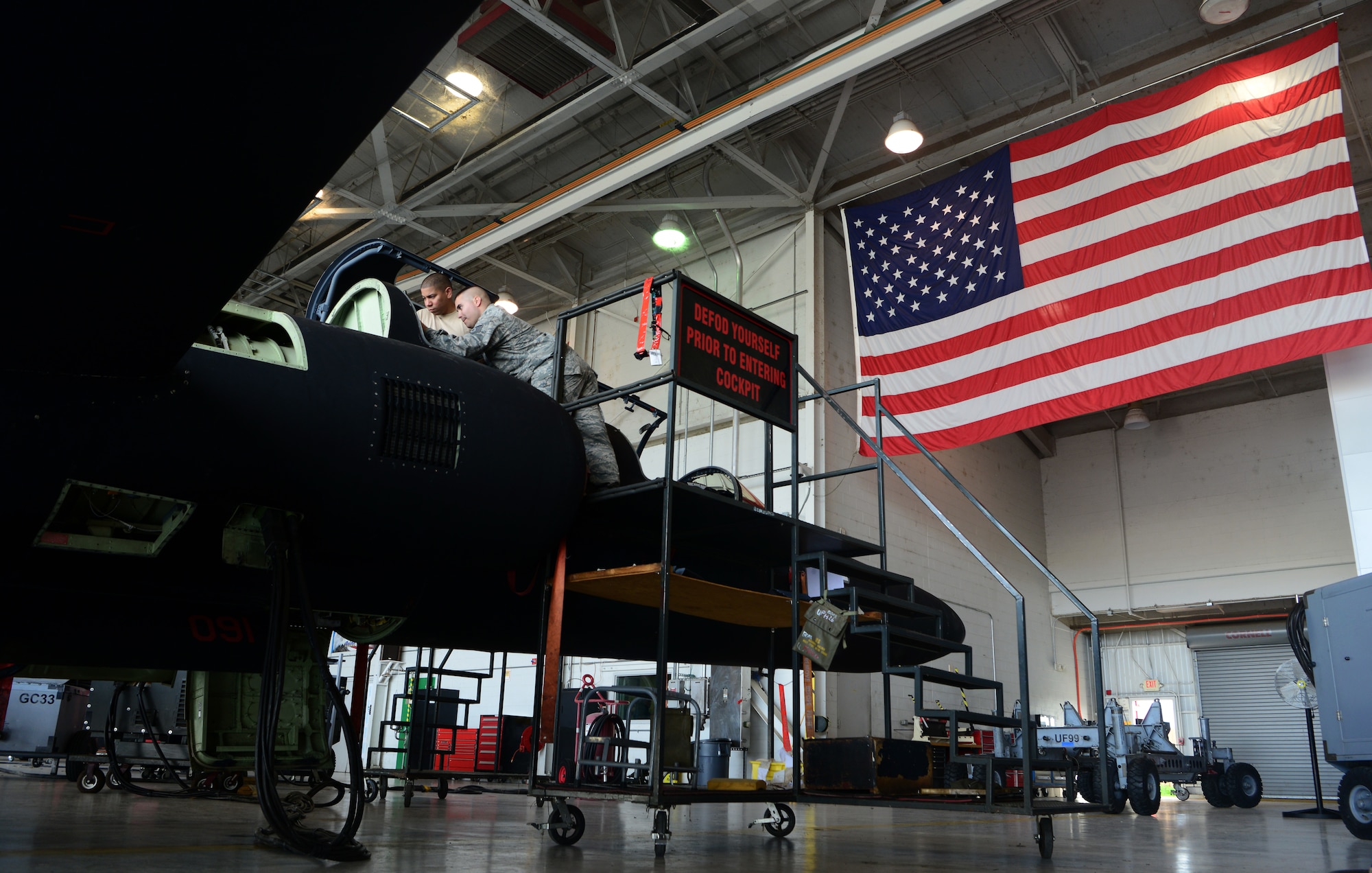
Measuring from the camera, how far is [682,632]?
602 centimetres

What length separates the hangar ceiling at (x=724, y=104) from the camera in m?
12.2

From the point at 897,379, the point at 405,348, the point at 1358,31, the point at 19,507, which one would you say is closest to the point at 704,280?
the point at 897,379

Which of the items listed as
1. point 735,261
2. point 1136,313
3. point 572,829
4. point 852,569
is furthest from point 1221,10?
point 572,829

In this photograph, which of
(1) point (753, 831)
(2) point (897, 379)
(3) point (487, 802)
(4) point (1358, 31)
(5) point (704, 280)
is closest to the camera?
(1) point (753, 831)

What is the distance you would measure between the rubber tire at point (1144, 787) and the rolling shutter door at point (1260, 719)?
1017 centimetres

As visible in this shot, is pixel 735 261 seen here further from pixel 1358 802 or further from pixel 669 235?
pixel 1358 802

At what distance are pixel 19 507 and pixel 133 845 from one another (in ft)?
5.16

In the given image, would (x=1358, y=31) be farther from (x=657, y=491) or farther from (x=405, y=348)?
(x=405, y=348)

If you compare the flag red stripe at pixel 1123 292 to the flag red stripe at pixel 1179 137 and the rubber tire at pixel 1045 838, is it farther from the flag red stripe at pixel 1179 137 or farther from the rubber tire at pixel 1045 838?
the rubber tire at pixel 1045 838

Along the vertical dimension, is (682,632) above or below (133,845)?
above

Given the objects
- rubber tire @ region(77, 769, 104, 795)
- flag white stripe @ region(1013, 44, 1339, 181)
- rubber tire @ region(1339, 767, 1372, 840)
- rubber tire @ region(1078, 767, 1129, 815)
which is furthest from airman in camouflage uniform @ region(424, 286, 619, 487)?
flag white stripe @ region(1013, 44, 1339, 181)

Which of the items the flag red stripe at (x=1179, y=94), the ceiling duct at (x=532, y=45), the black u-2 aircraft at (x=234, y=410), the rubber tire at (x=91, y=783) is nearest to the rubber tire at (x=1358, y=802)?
the black u-2 aircraft at (x=234, y=410)

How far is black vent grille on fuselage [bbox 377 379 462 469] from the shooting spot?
3.63 meters

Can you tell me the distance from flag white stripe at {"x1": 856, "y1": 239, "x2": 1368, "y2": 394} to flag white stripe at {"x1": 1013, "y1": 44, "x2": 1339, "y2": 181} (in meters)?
2.07
